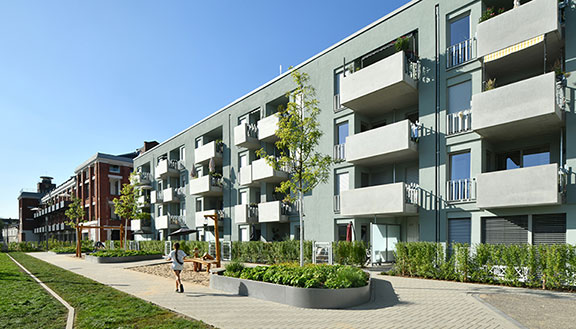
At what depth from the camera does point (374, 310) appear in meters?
9.49

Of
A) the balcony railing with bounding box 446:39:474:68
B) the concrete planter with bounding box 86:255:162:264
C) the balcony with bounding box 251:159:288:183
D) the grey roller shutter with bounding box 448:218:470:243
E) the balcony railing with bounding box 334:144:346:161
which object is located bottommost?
the concrete planter with bounding box 86:255:162:264

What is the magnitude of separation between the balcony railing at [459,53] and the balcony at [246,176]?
583 inches

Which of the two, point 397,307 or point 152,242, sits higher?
point 397,307

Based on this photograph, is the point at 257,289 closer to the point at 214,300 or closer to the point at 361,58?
the point at 214,300

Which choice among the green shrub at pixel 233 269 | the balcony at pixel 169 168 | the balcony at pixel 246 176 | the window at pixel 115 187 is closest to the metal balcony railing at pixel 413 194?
the green shrub at pixel 233 269

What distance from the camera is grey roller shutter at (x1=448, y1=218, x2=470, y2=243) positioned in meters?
16.4

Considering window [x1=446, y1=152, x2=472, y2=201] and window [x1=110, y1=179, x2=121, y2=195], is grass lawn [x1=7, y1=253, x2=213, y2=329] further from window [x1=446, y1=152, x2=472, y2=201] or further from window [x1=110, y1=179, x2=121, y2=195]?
window [x1=110, y1=179, x2=121, y2=195]

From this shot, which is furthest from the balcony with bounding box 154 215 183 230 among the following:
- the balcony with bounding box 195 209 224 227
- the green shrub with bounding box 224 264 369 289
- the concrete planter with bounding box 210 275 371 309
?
the concrete planter with bounding box 210 275 371 309

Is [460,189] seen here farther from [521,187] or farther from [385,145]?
[385,145]

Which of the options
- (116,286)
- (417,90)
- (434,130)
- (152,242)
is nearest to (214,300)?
(116,286)

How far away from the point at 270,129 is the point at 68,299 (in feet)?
54.6

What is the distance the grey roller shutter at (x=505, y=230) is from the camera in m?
14.9

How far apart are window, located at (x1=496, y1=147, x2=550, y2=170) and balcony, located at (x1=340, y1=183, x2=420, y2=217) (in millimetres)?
3674

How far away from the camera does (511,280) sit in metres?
12.8
